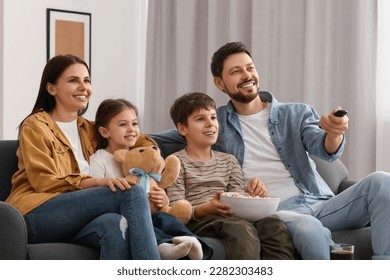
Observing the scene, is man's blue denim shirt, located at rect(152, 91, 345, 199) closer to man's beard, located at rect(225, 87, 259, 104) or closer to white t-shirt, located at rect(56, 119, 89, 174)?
man's beard, located at rect(225, 87, 259, 104)

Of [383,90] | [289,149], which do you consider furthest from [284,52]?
[289,149]

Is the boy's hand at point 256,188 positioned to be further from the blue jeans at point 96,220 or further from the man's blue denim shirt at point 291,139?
the blue jeans at point 96,220

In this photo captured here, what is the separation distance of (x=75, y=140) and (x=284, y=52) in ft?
6.69

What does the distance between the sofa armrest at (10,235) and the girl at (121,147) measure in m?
0.49

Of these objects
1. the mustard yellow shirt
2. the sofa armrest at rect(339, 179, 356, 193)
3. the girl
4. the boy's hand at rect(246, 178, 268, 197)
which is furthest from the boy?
the sofa armrest at rect(339, 179, 356, 193)

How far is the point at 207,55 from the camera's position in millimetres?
5195

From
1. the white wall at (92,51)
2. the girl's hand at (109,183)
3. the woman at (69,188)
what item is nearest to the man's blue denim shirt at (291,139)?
the woman at (69,188)

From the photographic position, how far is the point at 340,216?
9.57 feet

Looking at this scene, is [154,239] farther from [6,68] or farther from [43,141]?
[6,68]

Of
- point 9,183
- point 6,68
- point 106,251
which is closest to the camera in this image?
point 106,251

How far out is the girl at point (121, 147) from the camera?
271 centimetres

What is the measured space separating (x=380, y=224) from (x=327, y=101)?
1.81 meters
